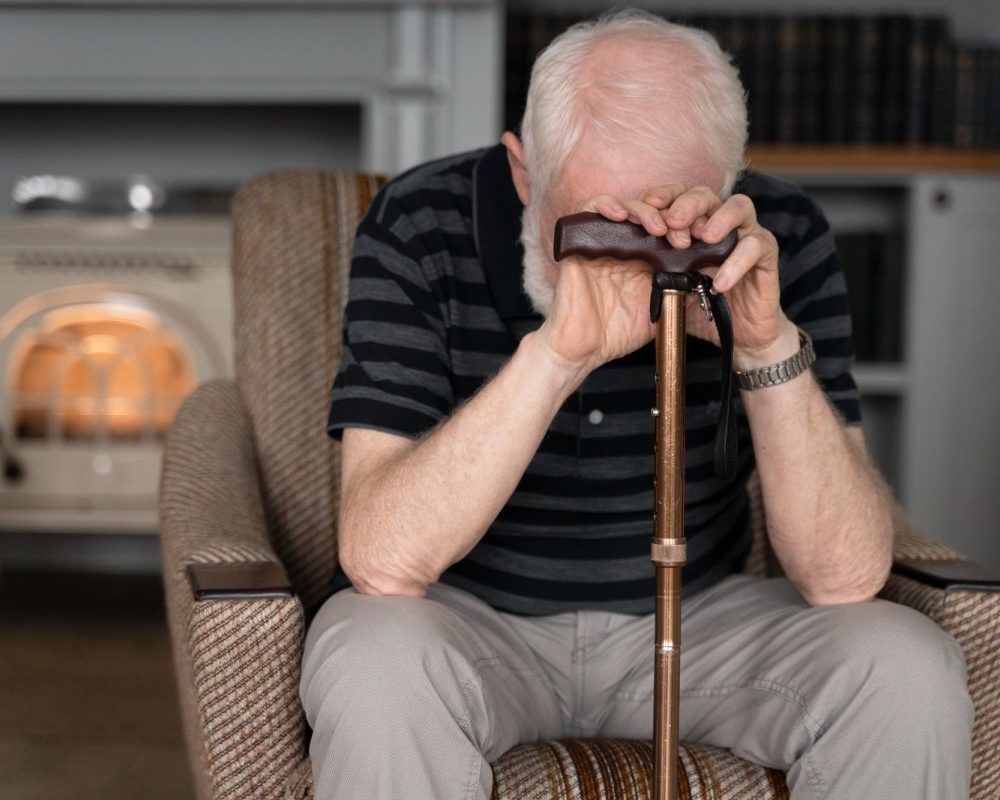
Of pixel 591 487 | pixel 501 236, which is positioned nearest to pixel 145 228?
pixel 501 236

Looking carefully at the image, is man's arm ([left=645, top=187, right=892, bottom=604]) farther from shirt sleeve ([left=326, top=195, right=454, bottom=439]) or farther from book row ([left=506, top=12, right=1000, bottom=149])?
book row ([left=506, top=12, right=1000, bottom=149])

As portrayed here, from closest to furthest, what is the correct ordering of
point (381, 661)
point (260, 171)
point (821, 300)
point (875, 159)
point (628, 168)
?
point (381, 661) < point (628, 168) < point (821, 300) < point (875, 159) < point (260, 171)

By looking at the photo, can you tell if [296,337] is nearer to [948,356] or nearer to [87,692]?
[87,692]

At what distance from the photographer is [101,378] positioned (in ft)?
8.50

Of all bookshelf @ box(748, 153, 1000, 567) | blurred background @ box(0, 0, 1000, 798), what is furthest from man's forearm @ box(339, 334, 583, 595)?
bookshelf @ box(748, 153, 1000, 567)

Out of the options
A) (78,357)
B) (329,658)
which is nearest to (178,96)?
(78,357)

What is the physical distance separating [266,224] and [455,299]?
0.40 m

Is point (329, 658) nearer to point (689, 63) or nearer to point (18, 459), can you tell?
point (689, 63)

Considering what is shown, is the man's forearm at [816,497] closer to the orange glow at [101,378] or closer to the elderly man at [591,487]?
the elderly man at [591,487]

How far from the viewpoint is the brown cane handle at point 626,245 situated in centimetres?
96

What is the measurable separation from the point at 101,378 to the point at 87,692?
64 cm

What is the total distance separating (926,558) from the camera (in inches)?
49.1

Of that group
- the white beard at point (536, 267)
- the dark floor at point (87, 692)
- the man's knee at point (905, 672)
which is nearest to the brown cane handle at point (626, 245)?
the white beard at point (536, 267)

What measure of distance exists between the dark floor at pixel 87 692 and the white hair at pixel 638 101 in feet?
3.73
